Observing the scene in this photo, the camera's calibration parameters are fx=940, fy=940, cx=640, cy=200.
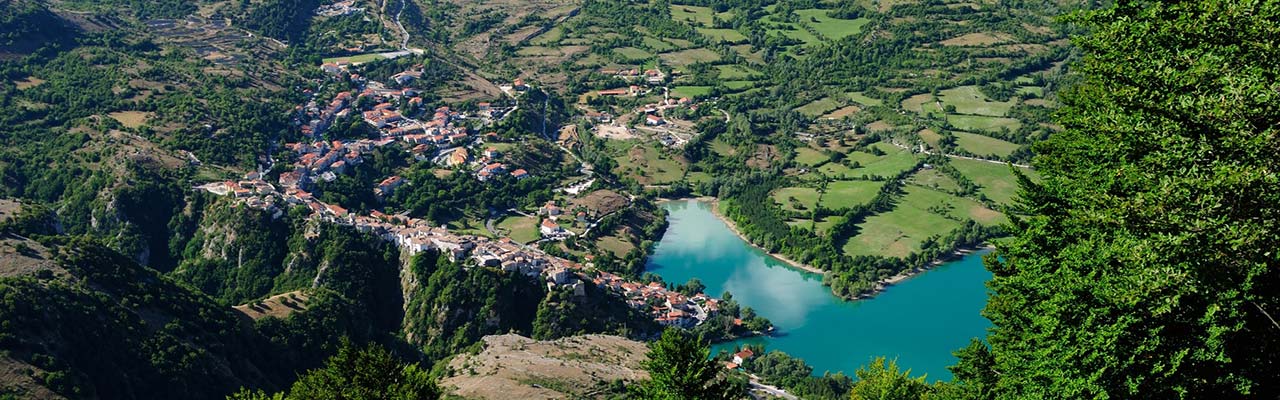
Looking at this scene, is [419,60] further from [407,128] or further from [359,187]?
[359,187]

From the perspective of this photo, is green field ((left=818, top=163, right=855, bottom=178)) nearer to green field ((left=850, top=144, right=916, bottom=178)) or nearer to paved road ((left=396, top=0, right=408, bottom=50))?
green field ((left=850, top=144, right=916, bottom=178))

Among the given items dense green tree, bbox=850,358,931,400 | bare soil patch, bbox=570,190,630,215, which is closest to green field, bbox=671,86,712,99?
bare soil patch, bbox=570,190,630,215

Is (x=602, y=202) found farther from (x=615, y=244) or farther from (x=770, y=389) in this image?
(x=770, y=389)

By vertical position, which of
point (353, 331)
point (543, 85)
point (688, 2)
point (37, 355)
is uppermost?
point (688, 2)

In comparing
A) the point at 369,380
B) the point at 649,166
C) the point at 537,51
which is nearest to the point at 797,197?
the point at 649,166

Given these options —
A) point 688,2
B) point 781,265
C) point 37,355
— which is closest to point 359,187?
point 781,265

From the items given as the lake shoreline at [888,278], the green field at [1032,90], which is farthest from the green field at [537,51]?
the green field at [1032,90]
